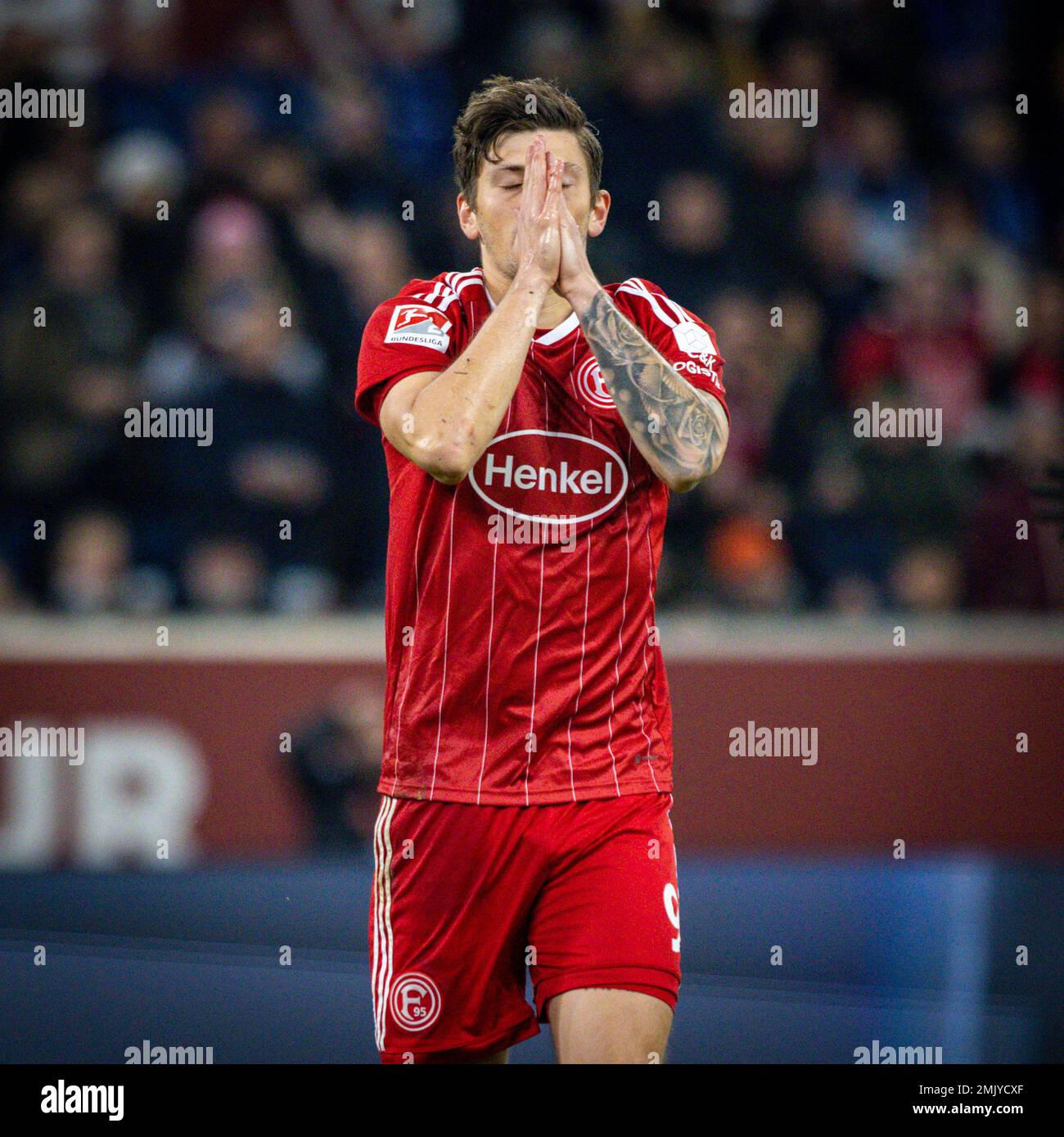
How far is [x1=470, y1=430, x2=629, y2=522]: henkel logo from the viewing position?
9.74 ft

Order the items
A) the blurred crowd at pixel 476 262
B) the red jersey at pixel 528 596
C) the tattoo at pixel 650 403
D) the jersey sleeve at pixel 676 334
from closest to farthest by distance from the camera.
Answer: the tattoo at pixel 650 403
the red jersey at pixel 528 596
the jersey sleeve at pixel 676 334
the blurred crowd at pixel 476 262

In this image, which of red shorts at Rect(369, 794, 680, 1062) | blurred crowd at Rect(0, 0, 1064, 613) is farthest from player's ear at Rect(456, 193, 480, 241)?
blurred crowd at Rect(0, 0, 1064, 613)

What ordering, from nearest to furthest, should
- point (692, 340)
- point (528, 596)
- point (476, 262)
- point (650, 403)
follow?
point (650, 403) < point (528, 596) < point (692, 340) < point (476, 262)

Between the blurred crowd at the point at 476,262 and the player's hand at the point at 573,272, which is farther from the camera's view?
the blurred crowd at the point at 476,262

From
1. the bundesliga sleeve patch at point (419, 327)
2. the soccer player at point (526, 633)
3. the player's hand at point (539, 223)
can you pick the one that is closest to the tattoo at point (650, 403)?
the soccer player at point (526, 633)

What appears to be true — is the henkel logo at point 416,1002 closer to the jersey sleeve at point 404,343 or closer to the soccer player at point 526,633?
the soccer player at point 526,633

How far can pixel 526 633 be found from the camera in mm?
2971

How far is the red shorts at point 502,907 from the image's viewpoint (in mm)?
2885

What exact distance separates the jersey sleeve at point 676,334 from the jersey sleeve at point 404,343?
1.21 feet

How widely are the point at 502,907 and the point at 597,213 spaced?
142 centimetres

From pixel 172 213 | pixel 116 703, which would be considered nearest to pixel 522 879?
pixel 116 703

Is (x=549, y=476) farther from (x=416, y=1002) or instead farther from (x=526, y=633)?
(x=416, y=1002)

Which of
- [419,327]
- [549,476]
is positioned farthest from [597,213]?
[549,476]

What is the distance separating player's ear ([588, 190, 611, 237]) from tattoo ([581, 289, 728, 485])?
0.32 m
